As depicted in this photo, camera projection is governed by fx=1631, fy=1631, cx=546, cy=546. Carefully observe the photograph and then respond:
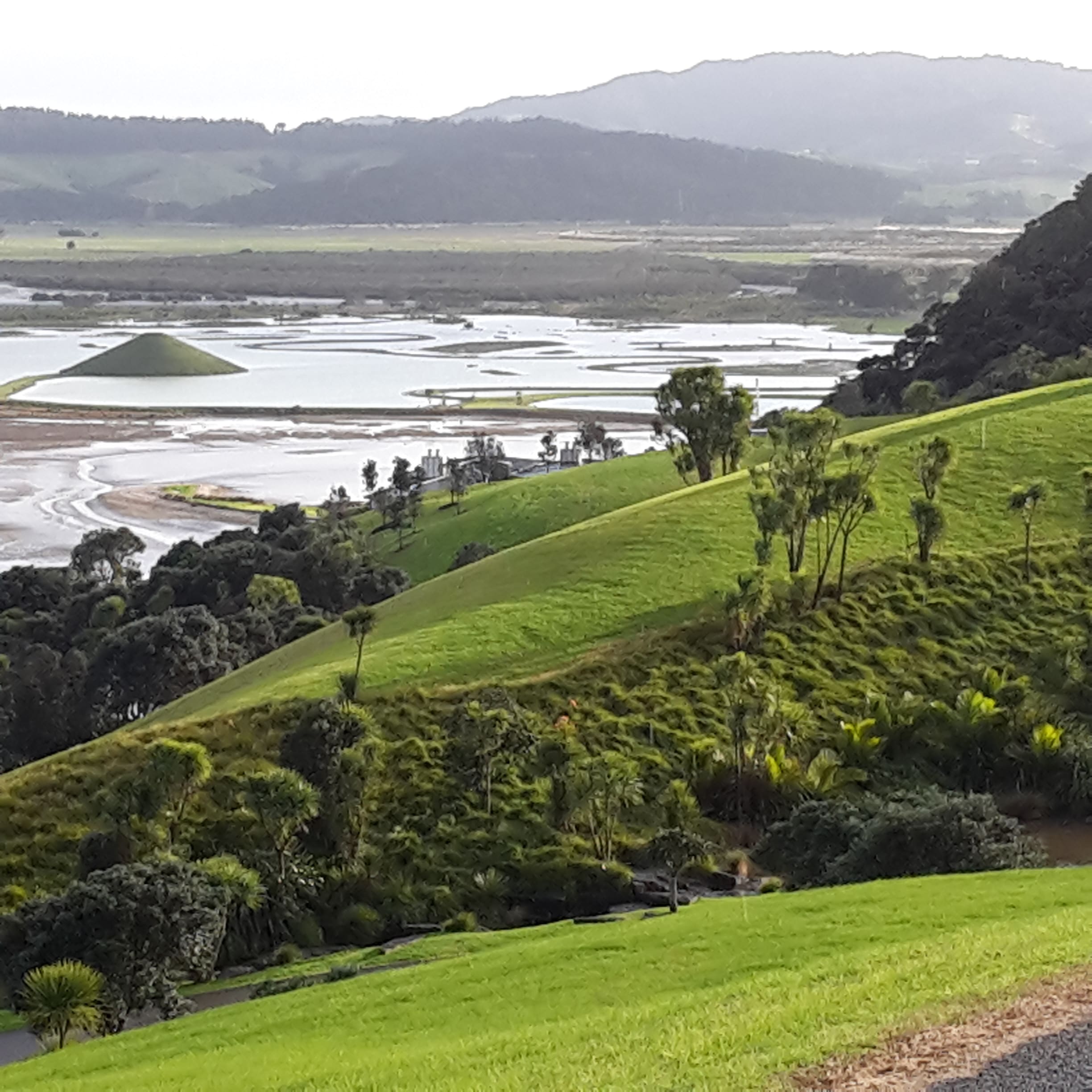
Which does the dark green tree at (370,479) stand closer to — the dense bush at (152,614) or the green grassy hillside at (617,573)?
the dense bush at (152,614)

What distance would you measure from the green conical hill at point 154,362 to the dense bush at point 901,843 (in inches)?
4854

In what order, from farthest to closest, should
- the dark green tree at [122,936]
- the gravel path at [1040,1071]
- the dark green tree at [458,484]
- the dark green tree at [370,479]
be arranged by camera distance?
the dark green tree at [370,479] → the dark green tree at [458,484] → the dark green tree at [122,936] → the gravel path at [1040,1071]

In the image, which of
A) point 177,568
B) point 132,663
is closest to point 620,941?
point 132,663

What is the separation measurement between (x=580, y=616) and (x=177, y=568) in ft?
88.8

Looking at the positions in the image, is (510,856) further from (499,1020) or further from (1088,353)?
(1088,353)

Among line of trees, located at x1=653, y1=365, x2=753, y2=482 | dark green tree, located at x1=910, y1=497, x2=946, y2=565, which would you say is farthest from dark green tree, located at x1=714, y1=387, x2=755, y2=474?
dark green tree, located at x1=910, y1=497, x2=946, y2=565

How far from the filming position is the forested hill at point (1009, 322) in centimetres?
8862

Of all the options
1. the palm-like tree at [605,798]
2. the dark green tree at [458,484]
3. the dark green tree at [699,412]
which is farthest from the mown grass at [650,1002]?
the dark green tree at [458,484]

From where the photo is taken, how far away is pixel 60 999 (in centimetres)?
1927

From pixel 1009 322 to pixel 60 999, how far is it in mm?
83290

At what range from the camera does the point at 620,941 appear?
67.7ft

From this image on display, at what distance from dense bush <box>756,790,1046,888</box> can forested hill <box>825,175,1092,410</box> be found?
55.0 meters

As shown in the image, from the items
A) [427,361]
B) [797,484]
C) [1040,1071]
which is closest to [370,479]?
[797,484]

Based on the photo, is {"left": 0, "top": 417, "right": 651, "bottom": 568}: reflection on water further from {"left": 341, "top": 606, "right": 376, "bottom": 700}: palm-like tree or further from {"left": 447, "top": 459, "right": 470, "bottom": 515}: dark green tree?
{"left": 341, "top": 606, "right": 376, "bottom": 700}: palm-like tree
